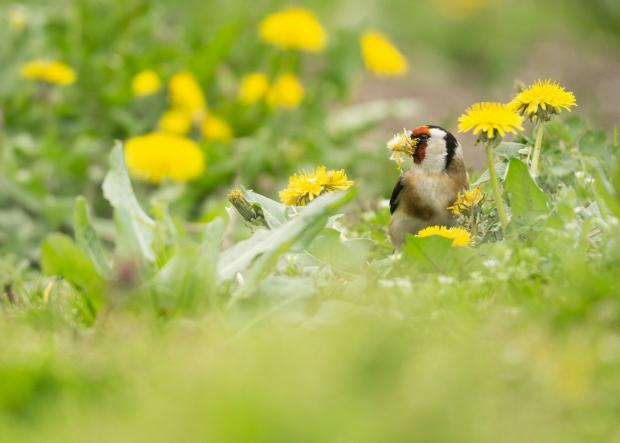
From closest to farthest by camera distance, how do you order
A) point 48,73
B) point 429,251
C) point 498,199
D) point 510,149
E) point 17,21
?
point 429,251
point 498,199
point 510,149
point 48,73
point 17,21

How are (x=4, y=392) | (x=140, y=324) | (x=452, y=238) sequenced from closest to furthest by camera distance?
1. (x=4, y=392)
2. (x=140, y=324)
3. (x=452, y=238)

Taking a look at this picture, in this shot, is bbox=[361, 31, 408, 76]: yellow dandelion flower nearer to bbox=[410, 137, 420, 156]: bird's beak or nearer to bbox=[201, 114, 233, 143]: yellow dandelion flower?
bbox=[201, 114, 233, 143]: yellow dandelion flower

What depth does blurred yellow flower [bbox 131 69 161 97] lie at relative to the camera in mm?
6402

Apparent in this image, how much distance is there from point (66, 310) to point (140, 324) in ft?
1.73

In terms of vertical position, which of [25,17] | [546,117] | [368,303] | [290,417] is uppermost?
[25,17]

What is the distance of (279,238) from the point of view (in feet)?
9.10

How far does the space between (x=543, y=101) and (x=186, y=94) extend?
152 inches

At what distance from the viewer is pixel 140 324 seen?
2.62m

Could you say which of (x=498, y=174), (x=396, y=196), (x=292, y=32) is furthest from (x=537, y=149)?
(x=292, y=32)

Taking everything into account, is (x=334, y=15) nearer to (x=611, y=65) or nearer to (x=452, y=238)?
(x=611, y=65)

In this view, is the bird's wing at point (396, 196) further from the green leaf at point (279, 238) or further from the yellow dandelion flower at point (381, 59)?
the yellow dandelion flower at point (381, 59)

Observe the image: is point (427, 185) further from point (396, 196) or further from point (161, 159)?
point (161, 159)

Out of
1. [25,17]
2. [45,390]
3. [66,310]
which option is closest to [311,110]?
[25,17]

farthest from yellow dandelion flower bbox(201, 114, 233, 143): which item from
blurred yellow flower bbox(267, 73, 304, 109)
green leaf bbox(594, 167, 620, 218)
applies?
green leaf bbox(594, 167, 620, 218)
